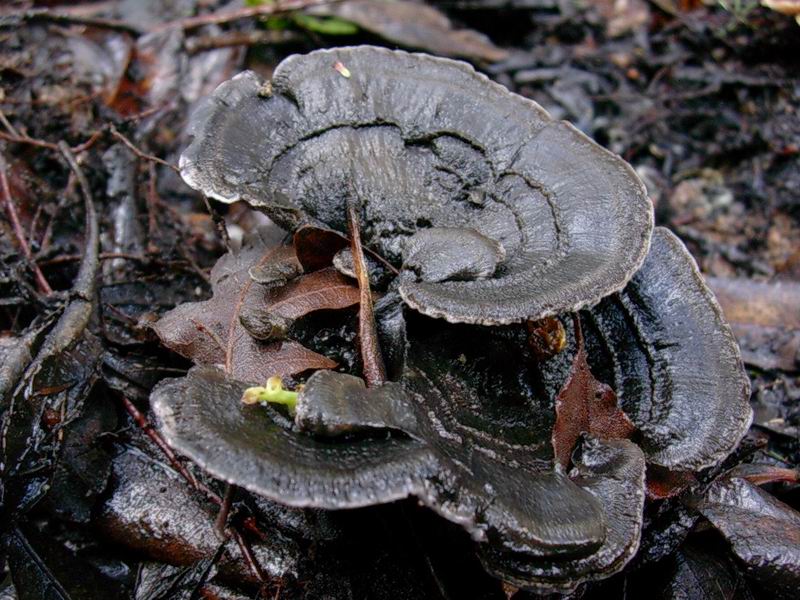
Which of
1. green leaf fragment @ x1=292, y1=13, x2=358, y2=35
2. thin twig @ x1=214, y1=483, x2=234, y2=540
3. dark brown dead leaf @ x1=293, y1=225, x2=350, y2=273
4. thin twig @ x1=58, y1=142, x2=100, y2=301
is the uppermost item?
green leaf fragment @ x1=292, y1=13, x2=358, y2=35

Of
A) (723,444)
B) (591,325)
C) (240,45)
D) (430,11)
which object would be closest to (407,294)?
(591,325)

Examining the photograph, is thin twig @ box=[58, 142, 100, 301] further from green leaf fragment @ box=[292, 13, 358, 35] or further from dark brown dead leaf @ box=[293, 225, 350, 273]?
green leaf fragment @ box=[292, 13, 358, 35]

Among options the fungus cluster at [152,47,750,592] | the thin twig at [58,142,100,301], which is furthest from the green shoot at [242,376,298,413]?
the thin twig at [58,142,100,301]

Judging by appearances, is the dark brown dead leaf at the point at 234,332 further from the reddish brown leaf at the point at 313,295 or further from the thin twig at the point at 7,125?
the thin twig at the point at 7,125

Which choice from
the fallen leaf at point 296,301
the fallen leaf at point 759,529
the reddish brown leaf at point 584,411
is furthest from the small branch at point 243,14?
the fallen leaf at point 759,529

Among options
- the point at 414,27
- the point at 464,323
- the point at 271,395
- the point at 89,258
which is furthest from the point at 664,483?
the point at 414,27
